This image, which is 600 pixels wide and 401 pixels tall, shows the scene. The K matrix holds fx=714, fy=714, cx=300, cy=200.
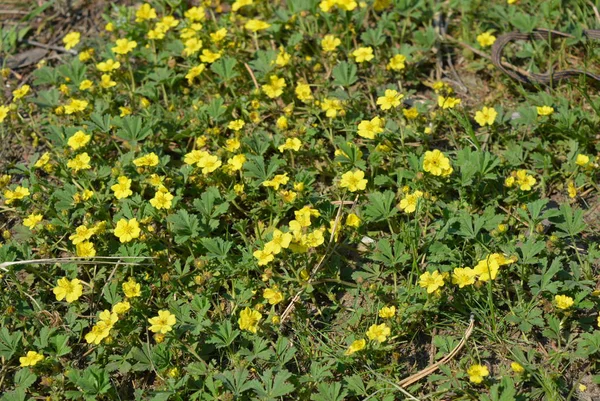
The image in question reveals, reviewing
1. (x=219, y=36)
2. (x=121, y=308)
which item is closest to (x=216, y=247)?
(x=121, y=308)

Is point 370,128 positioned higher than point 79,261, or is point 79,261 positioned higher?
point 370,128

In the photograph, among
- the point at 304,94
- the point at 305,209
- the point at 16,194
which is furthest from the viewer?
the point at 304,94

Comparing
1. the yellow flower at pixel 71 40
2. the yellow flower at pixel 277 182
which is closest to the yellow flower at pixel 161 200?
the yellow flower at pixel 277 182

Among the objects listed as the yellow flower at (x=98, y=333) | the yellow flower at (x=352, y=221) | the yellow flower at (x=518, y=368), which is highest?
the yellow flower at (x=352, y=221)

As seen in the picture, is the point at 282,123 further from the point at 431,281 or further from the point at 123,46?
the point at 431,281

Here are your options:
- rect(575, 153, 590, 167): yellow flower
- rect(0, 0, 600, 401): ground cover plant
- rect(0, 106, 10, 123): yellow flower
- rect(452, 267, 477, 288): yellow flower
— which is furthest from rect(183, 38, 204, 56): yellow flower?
rect(575, 153, 590, 167): yellow flower

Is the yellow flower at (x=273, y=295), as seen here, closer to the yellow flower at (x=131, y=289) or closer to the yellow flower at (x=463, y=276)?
the yellow flower at (x=131, y=289)

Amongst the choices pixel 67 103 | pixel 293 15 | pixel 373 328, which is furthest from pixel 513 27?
pixel 67 103

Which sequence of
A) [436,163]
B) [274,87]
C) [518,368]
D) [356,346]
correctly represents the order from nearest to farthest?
[518,368] < [356,346] < [436,163] < [274,87]
